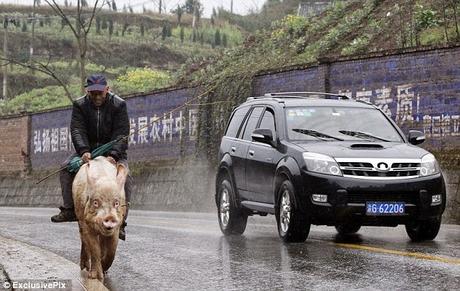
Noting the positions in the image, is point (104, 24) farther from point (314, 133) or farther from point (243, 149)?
point (314, 133)

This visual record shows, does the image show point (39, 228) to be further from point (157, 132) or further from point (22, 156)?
point (22, 156)

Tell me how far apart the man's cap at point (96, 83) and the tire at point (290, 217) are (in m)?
3.17

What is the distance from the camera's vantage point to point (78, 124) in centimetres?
910

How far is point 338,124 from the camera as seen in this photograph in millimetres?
12195

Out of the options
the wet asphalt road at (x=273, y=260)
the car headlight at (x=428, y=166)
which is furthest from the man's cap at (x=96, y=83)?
the car headlight at (x=428, y=166)

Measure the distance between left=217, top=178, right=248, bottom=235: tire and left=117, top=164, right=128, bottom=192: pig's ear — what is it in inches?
196

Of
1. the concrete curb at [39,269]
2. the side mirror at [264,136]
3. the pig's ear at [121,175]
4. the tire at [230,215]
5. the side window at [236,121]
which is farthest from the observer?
the side window at [236,121]

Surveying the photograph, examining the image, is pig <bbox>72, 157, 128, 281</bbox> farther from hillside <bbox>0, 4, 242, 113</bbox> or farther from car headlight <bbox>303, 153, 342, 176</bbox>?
hillside <bbox>0, 4, 242, 113</bbox>

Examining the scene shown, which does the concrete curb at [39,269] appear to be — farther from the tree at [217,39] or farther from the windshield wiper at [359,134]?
the tree at [217,39]

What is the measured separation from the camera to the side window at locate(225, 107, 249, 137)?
13953 mm

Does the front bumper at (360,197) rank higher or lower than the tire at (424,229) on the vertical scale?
higher

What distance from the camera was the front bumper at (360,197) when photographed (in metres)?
10.7

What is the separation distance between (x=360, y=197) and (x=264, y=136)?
1.88m

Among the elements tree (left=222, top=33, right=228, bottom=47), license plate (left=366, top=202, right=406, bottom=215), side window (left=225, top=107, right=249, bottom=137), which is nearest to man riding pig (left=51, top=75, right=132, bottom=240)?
license plate (left=366, top=202, right=406, bottom=215)
